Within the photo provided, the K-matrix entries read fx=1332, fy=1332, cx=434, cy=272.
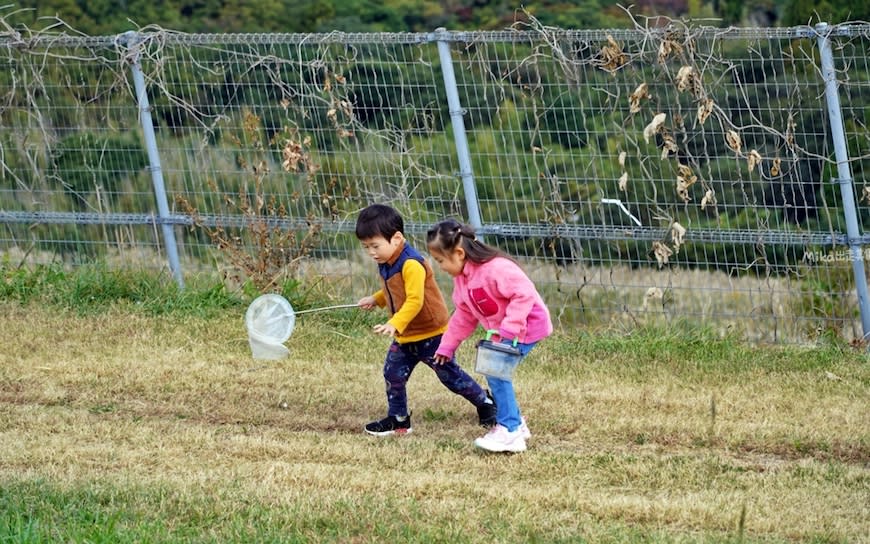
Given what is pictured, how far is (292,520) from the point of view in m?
5.27

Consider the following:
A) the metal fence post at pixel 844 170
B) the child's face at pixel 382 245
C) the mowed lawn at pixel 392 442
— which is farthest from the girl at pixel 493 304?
the metal fence post at pixel 844 170

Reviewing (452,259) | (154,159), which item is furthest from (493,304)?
(154,159)

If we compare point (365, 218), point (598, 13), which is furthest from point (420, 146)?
point (598, 13)

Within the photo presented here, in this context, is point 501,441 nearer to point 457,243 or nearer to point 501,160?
point 457,243

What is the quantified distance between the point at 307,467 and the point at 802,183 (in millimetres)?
3744

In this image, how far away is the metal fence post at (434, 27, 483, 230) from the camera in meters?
8.68

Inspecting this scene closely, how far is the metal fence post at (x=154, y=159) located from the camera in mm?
9469

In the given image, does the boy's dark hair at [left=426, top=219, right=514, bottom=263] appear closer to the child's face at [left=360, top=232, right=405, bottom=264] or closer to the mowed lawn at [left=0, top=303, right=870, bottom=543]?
the child's face at [left=360, top=232, right=405, bottom=264]

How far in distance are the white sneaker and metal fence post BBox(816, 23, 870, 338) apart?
2.79 m

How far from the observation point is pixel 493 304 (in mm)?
6426

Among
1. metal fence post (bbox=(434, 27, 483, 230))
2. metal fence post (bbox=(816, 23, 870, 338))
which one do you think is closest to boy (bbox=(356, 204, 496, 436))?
metal fence post (bbox=(434, 27, 483, 230))

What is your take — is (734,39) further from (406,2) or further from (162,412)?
(406,2)

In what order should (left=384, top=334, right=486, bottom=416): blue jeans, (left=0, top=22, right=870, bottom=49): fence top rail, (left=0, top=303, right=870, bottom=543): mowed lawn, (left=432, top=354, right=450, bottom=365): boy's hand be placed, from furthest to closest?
1. (left=0, top=22, right=870, bottom=49): fence top rail
2. (left=384, top=334, right=486, bottom=416): blue jeans
3. (left=432, top=354, right=450, bottom=365): boy's hand
4. (left=0, top=303, right=870, bottom=543): mowed lawn

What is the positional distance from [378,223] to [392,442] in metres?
1.10
